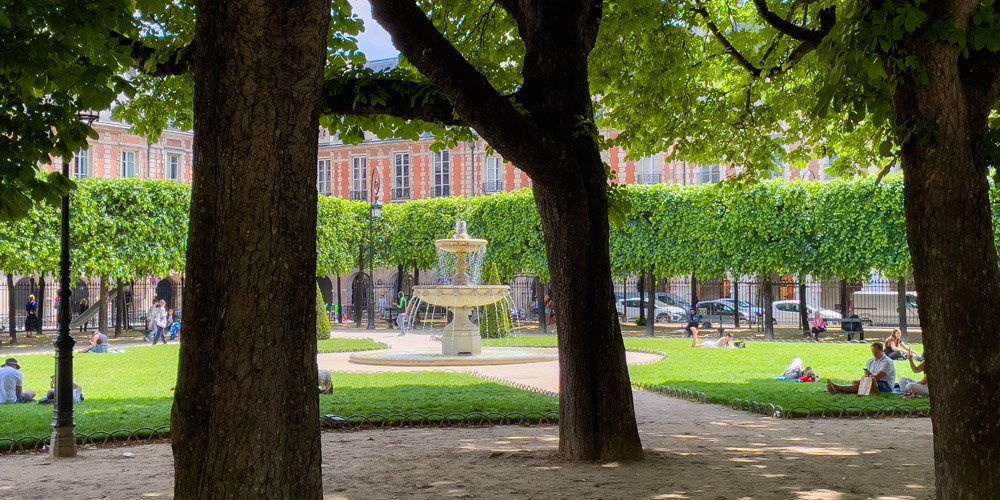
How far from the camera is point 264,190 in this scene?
143 inches

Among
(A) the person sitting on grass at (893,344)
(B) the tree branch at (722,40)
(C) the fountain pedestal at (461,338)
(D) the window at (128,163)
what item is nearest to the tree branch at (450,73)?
(B) the tree branch at (722,40)

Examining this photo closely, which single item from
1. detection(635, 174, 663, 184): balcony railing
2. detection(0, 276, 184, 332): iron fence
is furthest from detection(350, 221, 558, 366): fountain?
detection(635, 174, 663, 184): balcony railing

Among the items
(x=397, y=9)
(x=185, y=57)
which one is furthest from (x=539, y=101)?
(x=185, y=57)

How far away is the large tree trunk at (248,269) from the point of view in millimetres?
3609

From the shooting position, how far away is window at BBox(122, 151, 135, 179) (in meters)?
47.2

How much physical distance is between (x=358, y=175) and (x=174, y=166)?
9.88 metres

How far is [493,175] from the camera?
2039 inches

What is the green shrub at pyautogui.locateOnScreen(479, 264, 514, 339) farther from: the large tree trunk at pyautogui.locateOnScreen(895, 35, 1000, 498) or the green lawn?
the large tree trunk at pyautogui.locateOnScreen(895, 35, 1000, 498)

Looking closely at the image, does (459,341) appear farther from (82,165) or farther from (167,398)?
(82,165)

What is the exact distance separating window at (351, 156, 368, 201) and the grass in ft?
121

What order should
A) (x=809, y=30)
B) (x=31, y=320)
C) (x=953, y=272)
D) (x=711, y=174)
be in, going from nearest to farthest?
(x=953, y=272) → (x=809, y=30) → (x=31, y=320) → (x=711, y=174)

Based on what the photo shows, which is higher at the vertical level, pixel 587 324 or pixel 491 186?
pixel 491 186

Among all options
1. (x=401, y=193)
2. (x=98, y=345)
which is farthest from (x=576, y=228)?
(x=401, y=193)

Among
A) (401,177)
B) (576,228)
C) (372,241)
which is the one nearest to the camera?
(576,228)
